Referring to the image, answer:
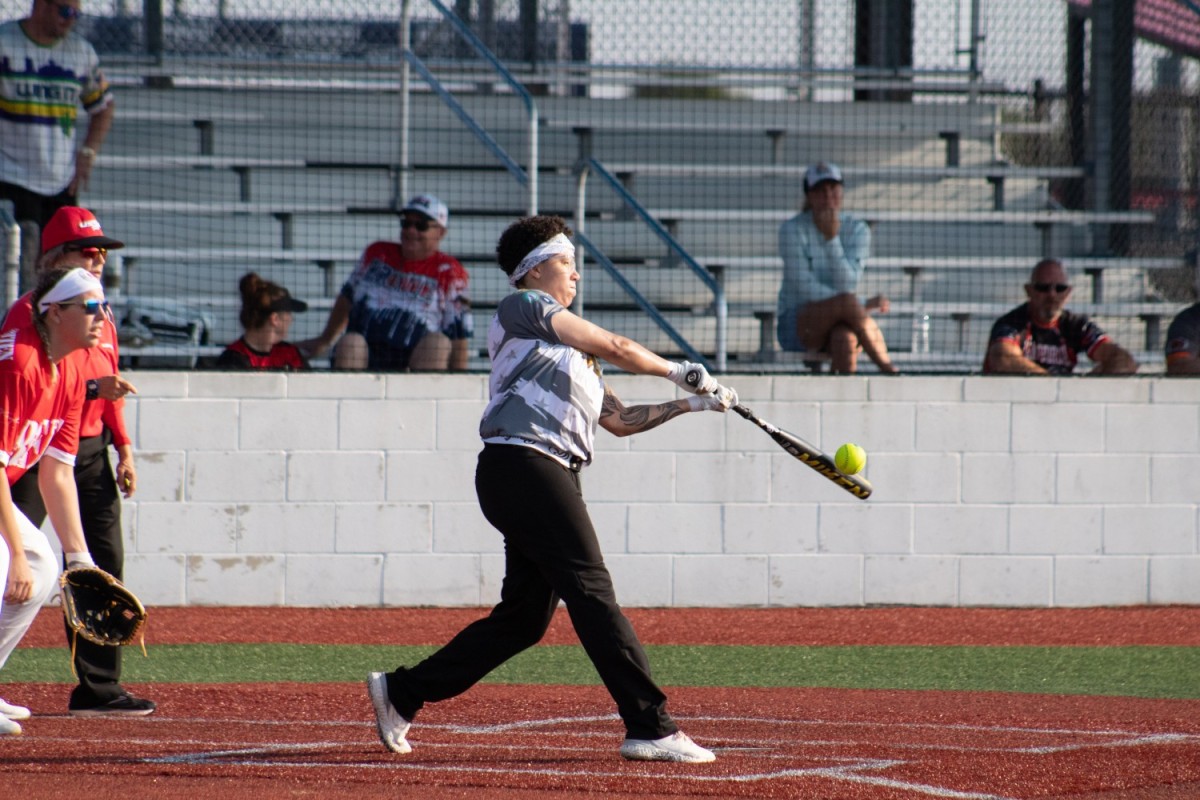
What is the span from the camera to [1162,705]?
6.06 m

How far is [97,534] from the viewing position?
570 centimetres

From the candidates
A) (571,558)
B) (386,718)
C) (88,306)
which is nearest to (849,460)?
(571,558)

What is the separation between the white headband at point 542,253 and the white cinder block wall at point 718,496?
3913mm

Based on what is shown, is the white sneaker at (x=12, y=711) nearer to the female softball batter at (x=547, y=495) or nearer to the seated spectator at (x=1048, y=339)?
the female softball batter at (x=547, y=495)

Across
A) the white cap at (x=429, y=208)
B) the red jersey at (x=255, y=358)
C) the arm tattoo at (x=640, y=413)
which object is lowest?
the arm tattoo at (x=640, y=413)

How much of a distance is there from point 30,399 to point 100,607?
0.79 meters

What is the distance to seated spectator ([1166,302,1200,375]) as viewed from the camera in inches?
361

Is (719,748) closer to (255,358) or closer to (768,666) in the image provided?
(768,666)

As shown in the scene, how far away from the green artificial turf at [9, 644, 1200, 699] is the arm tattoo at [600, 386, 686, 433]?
1.93 m

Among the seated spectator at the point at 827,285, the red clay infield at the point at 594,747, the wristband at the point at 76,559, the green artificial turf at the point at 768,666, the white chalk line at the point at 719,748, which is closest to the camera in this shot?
the red clay infield at the point at 594,747

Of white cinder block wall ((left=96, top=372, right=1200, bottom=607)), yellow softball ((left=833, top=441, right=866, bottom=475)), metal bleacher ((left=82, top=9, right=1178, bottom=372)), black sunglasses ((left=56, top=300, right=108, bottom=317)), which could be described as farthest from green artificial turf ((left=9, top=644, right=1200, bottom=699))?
metal bleacher ((left=82, top=9, right=1178, bottom=372))

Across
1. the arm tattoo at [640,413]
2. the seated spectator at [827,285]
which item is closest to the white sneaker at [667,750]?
the arm tattoo at [640,413]

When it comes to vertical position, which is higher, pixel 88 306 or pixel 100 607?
pixel 88 306

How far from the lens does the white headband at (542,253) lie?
477 cm
